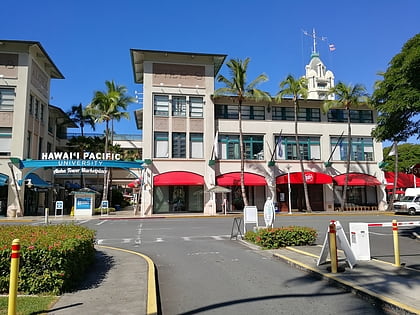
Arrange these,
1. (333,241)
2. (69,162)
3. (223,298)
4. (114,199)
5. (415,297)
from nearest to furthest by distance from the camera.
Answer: (415,297), (223,298), (333,241), (69,162), (114,199)

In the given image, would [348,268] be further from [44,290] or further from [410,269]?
[44,290]

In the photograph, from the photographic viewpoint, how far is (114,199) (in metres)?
46.8

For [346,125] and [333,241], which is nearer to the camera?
[333,241]

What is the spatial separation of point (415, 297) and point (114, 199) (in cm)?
4386

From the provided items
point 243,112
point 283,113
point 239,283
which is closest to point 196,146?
point 243,112

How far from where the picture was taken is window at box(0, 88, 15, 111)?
107 ft

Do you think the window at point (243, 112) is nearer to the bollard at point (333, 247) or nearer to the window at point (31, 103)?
the window at point (31, 103)

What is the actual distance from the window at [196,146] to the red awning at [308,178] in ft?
26.8

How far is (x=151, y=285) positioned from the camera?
6.96 meters

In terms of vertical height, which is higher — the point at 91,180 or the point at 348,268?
the point at 91,180

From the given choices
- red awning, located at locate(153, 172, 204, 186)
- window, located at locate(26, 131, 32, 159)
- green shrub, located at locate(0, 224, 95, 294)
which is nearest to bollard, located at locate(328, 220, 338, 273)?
green shrub, located at locate(0, 224, 95, 294)

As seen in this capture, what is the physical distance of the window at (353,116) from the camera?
1532 inches

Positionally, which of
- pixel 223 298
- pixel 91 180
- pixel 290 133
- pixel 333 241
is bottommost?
pixel 223 298

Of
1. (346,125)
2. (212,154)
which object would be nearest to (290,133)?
(346,125)
